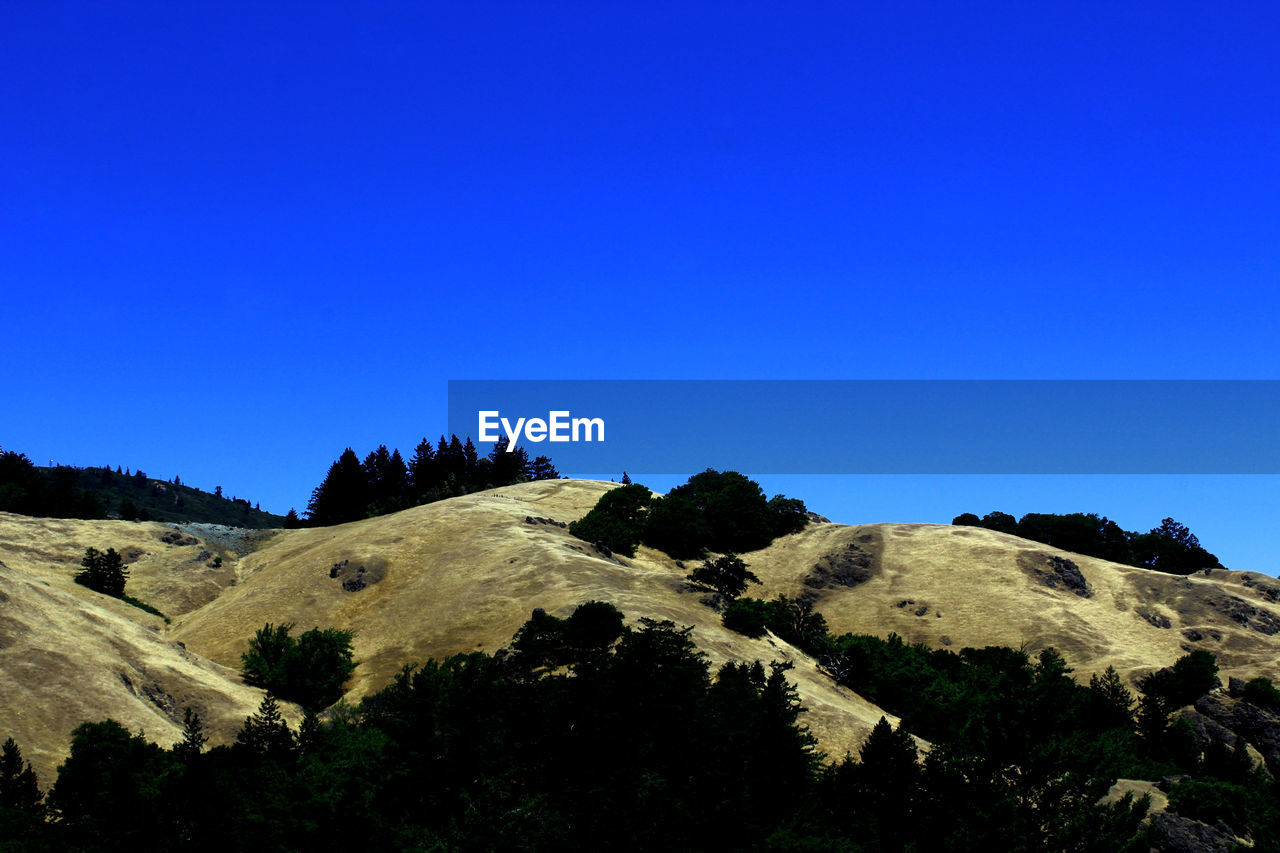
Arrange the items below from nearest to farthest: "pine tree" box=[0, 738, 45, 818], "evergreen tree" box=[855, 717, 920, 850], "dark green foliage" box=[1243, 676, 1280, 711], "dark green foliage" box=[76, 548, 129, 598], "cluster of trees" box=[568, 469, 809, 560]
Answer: "pine tree" box=[0, 738, 45, 818] < "evergreen tree" box=[855, 717, 920, 850] < "dark green foliage" box=[1243, 676, 1280, 711] < "dark green foliage" box=[76, 548, 129, 598] < "cluster of trees" box=[568, 469, 809, 560]

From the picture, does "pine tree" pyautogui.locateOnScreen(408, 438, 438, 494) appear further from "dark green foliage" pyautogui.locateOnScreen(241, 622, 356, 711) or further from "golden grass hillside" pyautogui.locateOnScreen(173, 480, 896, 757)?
"dark green foliage" pyautogui.locateOnScreen(241, 622, 356, 711)

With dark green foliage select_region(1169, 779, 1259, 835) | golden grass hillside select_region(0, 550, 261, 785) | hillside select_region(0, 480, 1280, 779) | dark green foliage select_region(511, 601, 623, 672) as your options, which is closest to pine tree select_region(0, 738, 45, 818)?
golden grass hillside select_region(0, 550, 261, 785)

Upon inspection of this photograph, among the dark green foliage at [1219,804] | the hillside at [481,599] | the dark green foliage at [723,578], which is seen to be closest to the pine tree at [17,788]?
the hillside at [481,599]

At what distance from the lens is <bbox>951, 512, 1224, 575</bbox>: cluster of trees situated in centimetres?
15588

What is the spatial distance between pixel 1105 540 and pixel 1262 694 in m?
76.7

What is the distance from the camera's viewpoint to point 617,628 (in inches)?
2662

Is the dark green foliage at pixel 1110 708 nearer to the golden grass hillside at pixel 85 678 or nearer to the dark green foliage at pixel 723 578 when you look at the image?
the dark green foliage at pixel 723 578

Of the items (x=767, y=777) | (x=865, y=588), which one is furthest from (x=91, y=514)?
(x=767, y=777)

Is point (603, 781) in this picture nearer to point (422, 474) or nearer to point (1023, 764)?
point (1023, 764)

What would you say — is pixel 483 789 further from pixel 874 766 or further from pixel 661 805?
pixel 874 766

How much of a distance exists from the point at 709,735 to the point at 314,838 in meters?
18.6

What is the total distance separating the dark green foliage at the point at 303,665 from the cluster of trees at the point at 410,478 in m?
73.5

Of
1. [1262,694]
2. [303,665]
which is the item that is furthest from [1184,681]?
[303,665]

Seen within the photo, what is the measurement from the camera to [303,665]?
7444 centimetres
